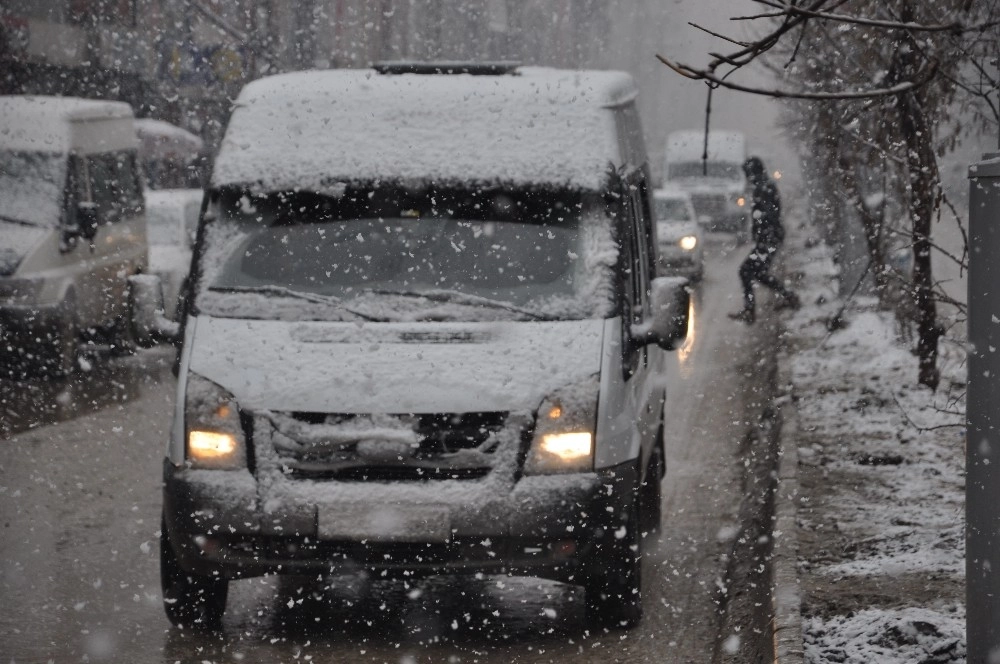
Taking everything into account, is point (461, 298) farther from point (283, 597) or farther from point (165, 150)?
point (165, 150)

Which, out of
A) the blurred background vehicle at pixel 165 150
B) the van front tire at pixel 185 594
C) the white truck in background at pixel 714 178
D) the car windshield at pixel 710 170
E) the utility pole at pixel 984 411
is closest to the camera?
the utility pole at pixel 984 411

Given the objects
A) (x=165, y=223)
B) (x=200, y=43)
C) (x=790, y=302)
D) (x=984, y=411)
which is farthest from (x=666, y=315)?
(x=200, y=43)

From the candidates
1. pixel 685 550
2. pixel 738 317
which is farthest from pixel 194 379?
pixel 738 317

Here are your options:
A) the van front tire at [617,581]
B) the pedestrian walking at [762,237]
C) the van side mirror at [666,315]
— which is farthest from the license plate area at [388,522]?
the pedestrian walking at [762,237]

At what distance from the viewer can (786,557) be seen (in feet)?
21.7

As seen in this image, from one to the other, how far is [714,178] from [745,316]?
71.2 feet

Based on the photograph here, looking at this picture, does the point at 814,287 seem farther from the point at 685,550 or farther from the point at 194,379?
the point at 194,379

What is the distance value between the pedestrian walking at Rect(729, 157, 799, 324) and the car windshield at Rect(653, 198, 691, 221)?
7078 mm

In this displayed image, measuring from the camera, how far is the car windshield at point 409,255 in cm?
630

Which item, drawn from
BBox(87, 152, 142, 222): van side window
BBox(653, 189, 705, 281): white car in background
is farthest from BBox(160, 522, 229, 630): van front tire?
BBox(653, 189, 705, 281): white car in background

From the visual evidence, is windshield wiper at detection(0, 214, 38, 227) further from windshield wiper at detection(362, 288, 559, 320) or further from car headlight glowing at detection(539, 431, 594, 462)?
car headlight glowing at detection(539, 431, 594, 462)

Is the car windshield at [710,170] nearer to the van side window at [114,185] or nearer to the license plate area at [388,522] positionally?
the van side window at [114,185]

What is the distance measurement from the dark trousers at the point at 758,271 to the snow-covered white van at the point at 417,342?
11029mm

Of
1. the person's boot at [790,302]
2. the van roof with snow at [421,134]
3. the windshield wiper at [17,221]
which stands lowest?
the person's boot at [790,302]
